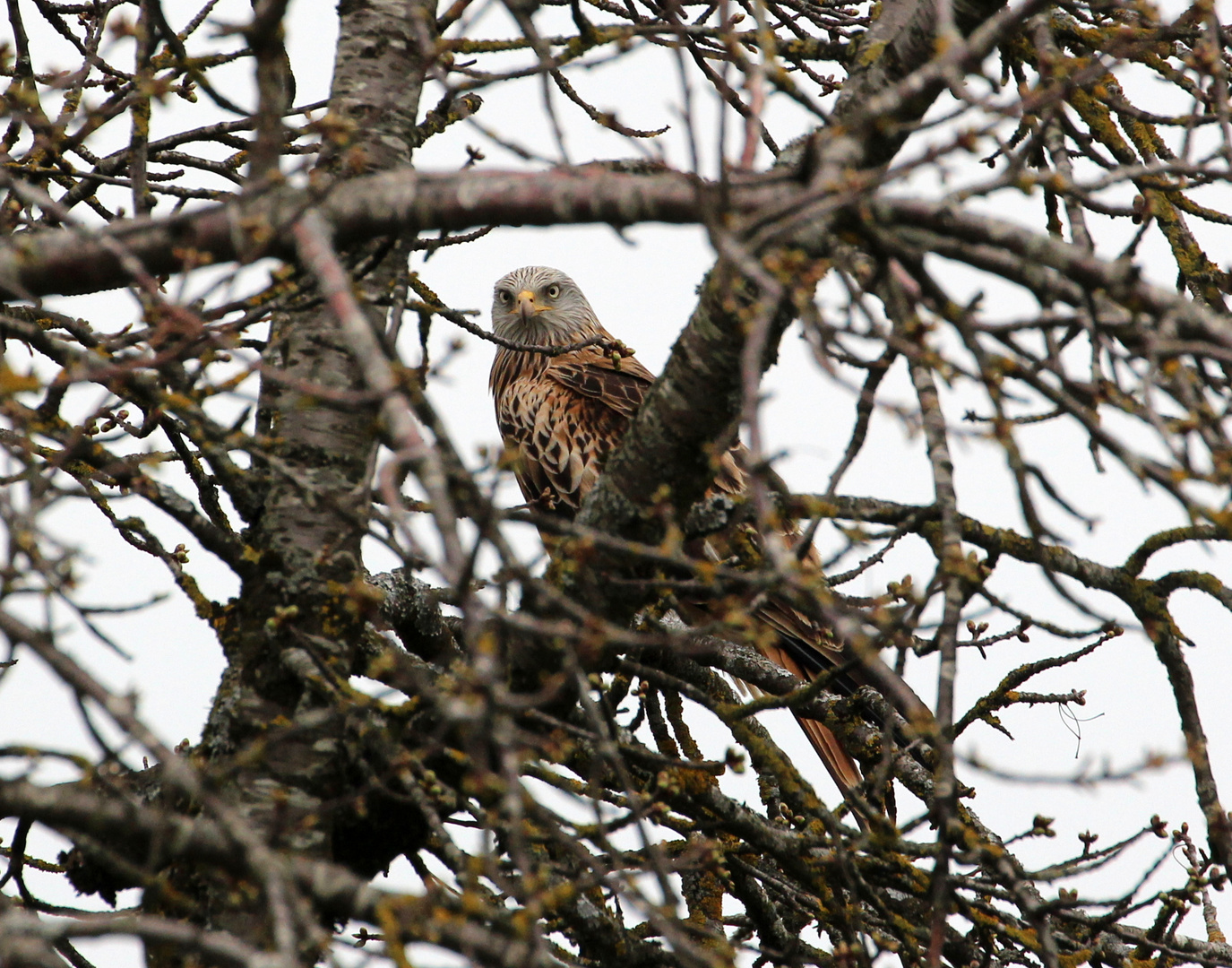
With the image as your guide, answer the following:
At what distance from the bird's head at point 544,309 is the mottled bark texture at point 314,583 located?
421cm

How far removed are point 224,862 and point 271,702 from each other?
4.03ft

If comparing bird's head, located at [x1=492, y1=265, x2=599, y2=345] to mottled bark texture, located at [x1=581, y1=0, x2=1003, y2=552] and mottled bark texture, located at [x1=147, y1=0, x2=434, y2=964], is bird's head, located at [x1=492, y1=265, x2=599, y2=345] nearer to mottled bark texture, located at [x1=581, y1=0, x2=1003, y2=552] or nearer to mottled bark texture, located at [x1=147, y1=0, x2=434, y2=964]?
mottled bark texture, located at [x1=147, y1=0, x2=434, y2=964]

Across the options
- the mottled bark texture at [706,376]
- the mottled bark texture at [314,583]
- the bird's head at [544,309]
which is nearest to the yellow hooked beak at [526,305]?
the bird's head at [544,309]

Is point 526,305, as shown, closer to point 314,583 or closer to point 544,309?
point 544,309

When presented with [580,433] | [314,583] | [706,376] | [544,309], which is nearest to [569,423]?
[580,433]

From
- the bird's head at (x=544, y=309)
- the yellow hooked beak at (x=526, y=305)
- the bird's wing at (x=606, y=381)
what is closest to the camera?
the bird's wing at (x=606, y=381)

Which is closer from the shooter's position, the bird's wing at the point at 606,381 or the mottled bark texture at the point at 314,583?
the mottled bark texture at the point at 314,583

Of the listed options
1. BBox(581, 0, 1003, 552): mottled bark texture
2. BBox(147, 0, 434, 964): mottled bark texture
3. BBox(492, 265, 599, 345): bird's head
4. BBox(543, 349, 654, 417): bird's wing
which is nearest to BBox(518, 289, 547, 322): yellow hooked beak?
A: BBox(492, 265, 599, 345): bird's head

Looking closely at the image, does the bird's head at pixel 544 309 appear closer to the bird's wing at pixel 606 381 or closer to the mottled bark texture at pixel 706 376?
the bird's wing at pixel 606 381

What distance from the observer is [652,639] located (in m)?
1.72

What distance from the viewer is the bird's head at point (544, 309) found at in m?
7.75

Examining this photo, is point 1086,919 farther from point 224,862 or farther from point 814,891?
point 224,862

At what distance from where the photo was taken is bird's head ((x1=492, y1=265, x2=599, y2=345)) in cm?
775

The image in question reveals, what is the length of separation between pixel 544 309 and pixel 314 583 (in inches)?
198
